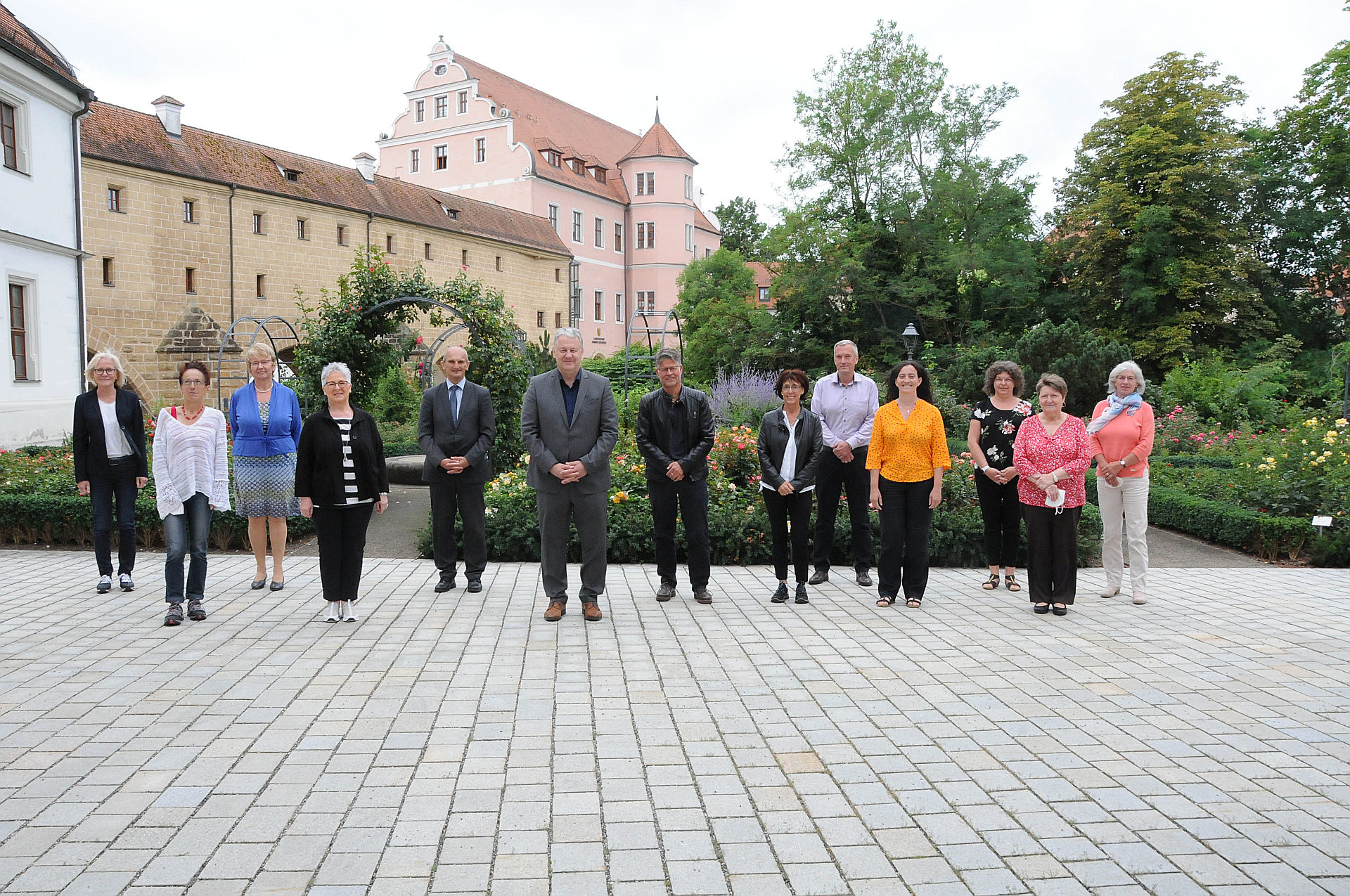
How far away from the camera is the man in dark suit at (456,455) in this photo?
7367mm

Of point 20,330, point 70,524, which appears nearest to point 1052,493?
point 70,524

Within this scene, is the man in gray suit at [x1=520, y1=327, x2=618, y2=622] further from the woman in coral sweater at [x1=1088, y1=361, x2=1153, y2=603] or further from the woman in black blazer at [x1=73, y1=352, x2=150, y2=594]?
the woman in coral sweater at [x1=1088, y1=361, x2=1153, y2=603]

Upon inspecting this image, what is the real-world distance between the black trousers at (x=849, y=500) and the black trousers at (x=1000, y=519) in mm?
926

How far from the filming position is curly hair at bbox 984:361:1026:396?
7.35 meters

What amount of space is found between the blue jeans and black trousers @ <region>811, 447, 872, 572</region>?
4.45m

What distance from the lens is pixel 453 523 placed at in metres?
7.49

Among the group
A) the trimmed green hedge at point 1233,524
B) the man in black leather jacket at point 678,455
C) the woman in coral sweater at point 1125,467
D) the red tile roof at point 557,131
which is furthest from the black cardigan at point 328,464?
the red tile roof at point 557,131

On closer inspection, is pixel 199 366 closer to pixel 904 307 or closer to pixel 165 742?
pixel 165 742

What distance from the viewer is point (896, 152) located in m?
33.8

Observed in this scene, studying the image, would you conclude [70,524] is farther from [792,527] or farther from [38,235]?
[38,235]

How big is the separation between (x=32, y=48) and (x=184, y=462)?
16.0 m

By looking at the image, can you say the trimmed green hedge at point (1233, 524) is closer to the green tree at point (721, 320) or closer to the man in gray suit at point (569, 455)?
the man in gray suit at point (569, 455)

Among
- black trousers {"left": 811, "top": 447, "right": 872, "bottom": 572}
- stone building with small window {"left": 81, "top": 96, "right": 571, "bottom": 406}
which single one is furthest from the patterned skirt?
stone building with small window {"left": 81, "top": 96, "right": 571, "bottom": 406}

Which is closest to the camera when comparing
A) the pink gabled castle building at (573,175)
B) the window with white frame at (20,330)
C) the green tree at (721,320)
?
the window with white frame at (20,330)
